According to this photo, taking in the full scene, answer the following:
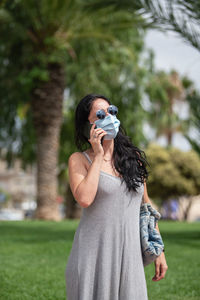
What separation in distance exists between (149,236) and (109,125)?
2.17ft

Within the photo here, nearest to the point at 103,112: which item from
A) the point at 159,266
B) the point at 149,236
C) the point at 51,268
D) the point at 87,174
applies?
the point at 87,174

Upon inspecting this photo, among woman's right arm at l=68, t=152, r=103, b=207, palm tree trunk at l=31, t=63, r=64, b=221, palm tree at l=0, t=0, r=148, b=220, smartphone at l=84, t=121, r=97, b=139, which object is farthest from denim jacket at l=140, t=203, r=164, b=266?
palm tree trunk at l=31, t=63, r=64, b=221

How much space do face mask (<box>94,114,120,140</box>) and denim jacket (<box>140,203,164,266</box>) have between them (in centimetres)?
49

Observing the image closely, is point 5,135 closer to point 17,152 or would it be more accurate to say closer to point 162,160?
point 17,152

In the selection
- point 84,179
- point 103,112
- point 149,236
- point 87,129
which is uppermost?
point 103,112

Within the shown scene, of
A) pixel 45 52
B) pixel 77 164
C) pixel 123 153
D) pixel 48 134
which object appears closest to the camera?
pixel 77 164

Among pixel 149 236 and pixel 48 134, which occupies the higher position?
pixel 149 236

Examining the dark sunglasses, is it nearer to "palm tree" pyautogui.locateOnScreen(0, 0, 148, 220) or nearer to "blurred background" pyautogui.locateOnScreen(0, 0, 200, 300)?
"blurred background" pyautogui.locateOnScreen(0, 0, 200, 300)

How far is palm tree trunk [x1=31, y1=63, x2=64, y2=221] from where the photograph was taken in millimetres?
18422

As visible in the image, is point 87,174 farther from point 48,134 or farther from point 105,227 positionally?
point 48,134

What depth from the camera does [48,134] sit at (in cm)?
1880

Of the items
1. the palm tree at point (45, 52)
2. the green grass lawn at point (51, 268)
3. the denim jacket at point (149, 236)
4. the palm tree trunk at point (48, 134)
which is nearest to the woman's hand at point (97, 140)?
the denim jacket at point (149, 236)

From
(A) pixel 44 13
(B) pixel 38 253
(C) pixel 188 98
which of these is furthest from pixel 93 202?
(A) pixel 44 13

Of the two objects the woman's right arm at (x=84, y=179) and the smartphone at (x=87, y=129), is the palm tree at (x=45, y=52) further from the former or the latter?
the woman's right arm at (x=84, y=179)
